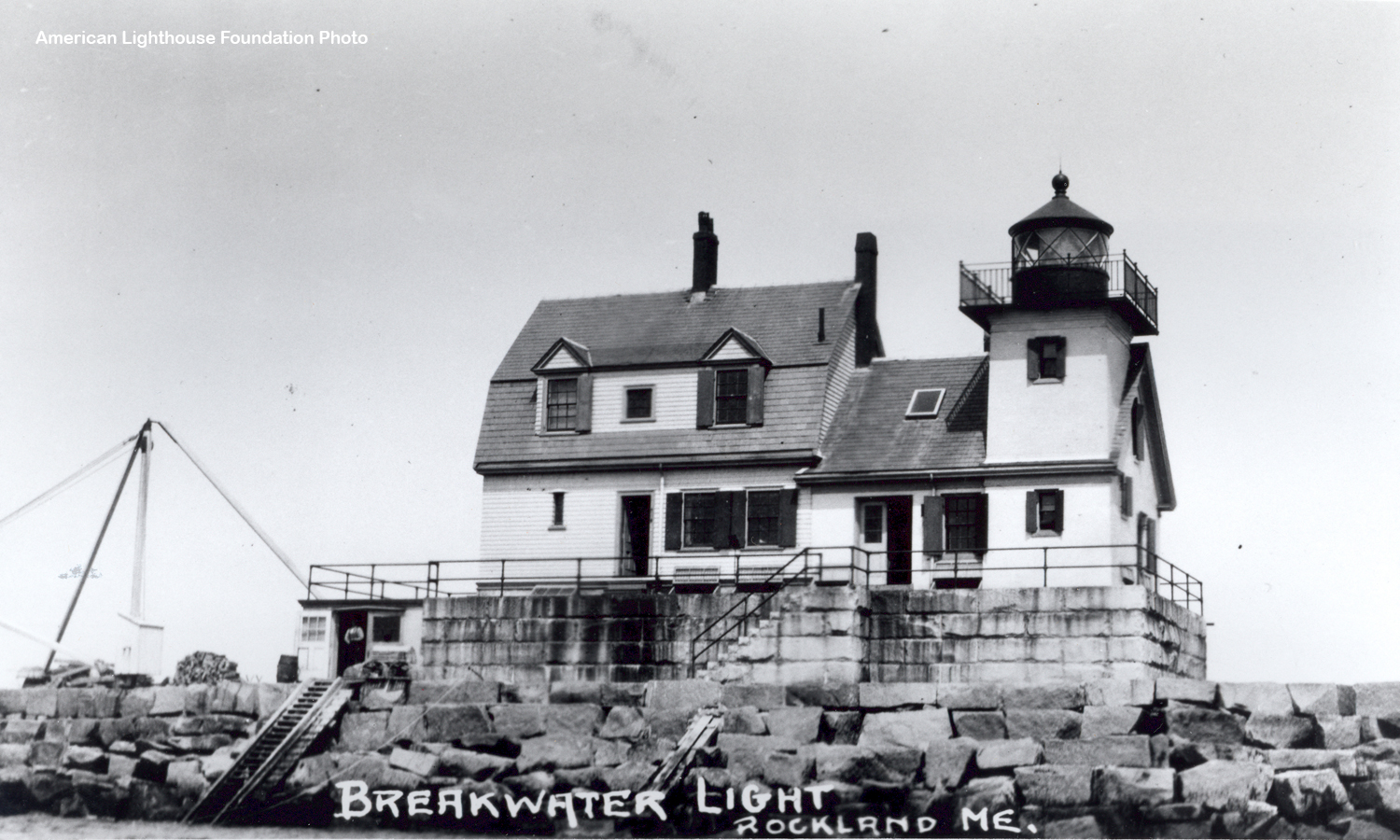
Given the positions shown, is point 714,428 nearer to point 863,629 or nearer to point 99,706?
point 863,629

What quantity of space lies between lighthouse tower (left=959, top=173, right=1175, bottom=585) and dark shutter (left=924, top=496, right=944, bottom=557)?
3.03 ft

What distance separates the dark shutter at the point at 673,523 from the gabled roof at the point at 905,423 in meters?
2.72

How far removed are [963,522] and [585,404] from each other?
26.6ft

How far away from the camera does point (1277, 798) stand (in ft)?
81.0

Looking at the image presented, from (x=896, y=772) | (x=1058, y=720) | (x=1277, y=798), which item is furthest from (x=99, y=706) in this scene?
(x=1277, y=798)

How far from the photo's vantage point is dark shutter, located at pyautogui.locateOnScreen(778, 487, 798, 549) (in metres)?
33.2

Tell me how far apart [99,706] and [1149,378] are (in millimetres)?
20192

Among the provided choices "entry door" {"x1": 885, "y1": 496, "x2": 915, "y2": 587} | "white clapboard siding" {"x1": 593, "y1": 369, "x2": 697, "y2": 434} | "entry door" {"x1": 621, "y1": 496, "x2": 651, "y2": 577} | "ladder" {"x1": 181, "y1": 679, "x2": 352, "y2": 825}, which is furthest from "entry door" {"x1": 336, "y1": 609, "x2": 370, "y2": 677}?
"entry door" {"x1": 885, "y1": 496, "x2": 915, "y2": 587}

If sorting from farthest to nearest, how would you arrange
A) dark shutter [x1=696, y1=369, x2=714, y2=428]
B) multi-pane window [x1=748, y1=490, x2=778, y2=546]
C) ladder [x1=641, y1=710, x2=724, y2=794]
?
dark shutter [x1=696, y1=369, x2=714, y2=428] → multi-pane window [x1=748, y1=490, x2=778, y2=546] → ladder [x1=641, y1=710, x2=724, y2=794]

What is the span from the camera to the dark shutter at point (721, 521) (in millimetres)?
33594

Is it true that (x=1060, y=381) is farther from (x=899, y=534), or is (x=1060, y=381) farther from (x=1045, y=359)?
(x=899, y=534)

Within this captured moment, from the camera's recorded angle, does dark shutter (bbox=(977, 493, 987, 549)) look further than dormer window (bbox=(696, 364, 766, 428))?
No

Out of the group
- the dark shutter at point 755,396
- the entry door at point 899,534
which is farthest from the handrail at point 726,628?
the dark shutter at point 755,396

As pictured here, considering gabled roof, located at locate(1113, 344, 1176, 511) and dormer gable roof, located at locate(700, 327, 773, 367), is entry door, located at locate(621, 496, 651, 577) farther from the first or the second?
gabled roof, located at locate(1113, 344, 1176, 511)
